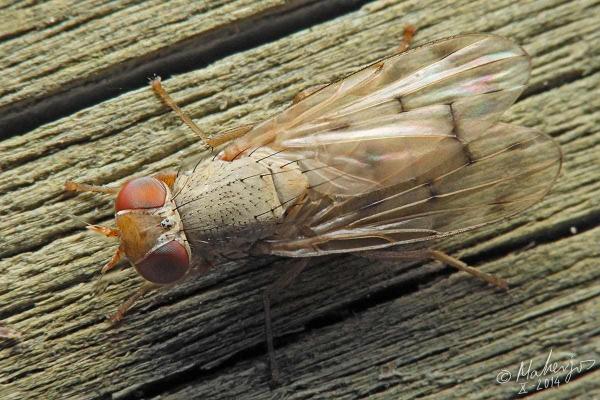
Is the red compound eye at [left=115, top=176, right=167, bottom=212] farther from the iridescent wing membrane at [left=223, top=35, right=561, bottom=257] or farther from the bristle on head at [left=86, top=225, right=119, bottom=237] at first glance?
the iridescent wing membrane at [left=223, top=35, right=561, bottom=257]

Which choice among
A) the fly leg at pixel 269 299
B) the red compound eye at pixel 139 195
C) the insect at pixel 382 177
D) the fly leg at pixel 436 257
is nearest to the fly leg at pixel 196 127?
the insect at pixel 382 177

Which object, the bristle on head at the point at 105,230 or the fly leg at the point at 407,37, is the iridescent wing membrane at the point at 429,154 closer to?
the fly leg at the point at 407,37

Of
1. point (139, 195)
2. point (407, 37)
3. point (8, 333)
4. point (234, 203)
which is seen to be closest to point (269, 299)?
point (234, 203)

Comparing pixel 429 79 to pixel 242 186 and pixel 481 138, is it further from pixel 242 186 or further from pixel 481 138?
pixel 242 186

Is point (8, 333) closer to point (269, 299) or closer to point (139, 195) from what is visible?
point (139, 195)

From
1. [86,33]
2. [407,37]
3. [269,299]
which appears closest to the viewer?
[269,299]

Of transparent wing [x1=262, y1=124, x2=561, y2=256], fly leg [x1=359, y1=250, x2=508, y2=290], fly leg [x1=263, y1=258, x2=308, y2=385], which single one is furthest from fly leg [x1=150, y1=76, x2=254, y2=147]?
fly leg [x1=359, y1=250, x2=508, y2=290]
